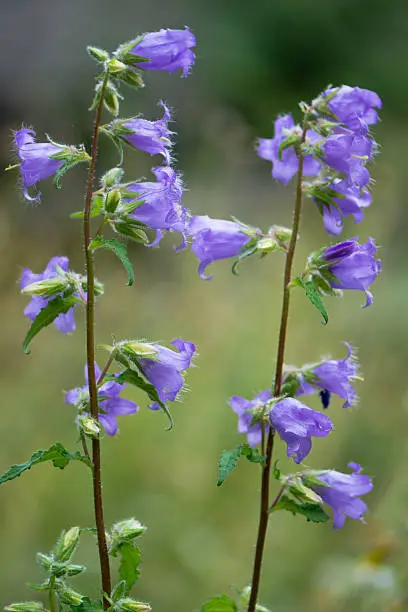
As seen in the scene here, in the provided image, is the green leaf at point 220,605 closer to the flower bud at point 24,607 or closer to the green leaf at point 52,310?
the flower bud at point 24,607

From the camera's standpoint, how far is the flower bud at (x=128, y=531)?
67.4 inches

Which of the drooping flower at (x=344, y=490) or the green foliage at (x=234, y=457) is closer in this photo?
the green foliage at (x=234, y=457)

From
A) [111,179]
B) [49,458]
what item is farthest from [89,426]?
[111,179]

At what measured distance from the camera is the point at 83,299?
166 centimetres

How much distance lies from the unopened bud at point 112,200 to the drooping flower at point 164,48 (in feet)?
0.86

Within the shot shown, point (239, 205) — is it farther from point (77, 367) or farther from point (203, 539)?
point (203, 539)

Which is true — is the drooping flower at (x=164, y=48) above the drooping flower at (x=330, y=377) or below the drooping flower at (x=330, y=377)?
above

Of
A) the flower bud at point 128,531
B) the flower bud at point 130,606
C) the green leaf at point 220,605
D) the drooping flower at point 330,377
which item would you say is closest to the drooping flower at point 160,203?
the drooping flower at point 330,377

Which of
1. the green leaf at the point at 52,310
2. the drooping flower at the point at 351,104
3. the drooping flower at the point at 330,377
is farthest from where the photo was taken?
the drooping flower at the point at 330,377

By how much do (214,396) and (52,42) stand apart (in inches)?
286

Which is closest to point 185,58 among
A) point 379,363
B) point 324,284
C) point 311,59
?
point 324,284

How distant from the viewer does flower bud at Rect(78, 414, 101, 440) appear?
1558mm

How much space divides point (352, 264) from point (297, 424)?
1.24 feet

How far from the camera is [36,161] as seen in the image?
5.37ft
